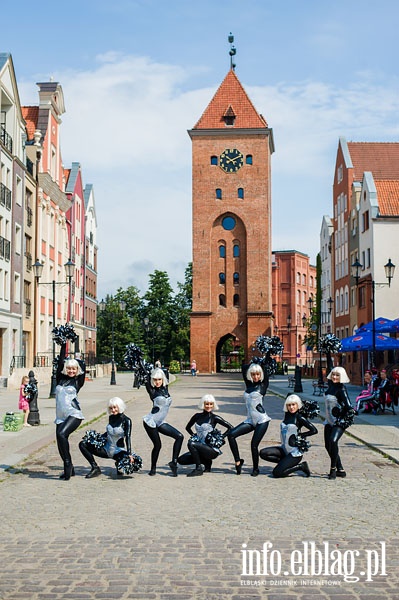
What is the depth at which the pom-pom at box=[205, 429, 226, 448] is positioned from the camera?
10289mm

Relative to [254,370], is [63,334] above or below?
above

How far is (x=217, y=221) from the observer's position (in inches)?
2670

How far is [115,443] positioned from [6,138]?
99.5ft

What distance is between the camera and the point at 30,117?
156 ft

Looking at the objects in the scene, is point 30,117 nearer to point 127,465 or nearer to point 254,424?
point 254,424

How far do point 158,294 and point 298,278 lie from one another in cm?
3496

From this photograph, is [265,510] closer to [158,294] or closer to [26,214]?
[26,214]

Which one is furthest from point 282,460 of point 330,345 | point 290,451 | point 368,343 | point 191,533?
point 368,343

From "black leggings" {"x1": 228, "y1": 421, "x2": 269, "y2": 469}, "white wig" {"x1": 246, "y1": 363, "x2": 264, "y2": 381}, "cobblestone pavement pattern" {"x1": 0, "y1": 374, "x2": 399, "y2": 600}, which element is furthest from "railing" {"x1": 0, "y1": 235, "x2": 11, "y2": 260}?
"black leggings" {"x1": 228, "y1": 421, "x2": 269, "y2": 469}

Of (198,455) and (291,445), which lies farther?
(198,455)

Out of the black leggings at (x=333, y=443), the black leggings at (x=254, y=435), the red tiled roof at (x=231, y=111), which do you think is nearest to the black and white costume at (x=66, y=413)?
the black leggings at (x=254, y=435)

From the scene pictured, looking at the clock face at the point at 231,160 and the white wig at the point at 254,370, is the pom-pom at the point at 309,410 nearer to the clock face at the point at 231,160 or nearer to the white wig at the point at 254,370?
the white wig at the point at 254,370

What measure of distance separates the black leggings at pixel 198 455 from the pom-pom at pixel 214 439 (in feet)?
0.20

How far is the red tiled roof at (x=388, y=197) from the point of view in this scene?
149 ft
